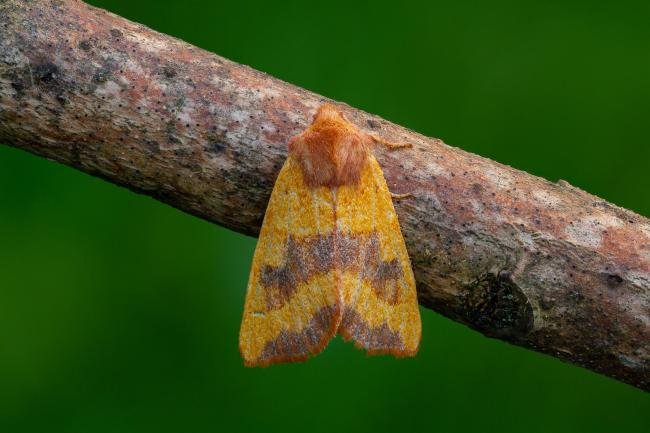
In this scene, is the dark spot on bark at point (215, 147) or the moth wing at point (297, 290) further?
the moth wing at point (297, 290)

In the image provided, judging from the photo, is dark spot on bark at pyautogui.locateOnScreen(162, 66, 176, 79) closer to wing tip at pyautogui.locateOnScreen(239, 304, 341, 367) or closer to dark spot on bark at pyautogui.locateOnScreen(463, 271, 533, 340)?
wing tip at pyautogui.locateOnScreen(239, 304, 341, 367)

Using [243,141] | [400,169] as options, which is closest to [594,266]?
[400,169]

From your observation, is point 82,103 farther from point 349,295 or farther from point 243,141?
point 349,295

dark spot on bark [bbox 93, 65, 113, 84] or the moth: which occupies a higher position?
dark spot on bark [bbox 93, 65, 113, 84]

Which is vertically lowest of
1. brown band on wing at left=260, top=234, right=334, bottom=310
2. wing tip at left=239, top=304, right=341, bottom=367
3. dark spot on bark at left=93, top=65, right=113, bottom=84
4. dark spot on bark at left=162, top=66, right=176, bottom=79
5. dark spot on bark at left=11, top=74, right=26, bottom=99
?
wing tip at left=239, top=304, right=341, bottom=367

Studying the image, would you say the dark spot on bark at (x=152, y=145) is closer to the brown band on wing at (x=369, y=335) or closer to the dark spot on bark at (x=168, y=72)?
the dark spot on bark at (x=168, y=72)

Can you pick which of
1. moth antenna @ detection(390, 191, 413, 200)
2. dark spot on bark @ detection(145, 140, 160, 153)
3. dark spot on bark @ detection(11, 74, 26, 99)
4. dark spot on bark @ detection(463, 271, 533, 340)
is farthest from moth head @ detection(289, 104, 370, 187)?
dark spot on bark @ detection(11, 74, 26, 99)

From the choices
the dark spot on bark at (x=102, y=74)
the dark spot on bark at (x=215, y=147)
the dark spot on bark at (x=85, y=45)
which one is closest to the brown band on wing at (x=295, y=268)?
the dark spot on bark at (x=215, y=147)
